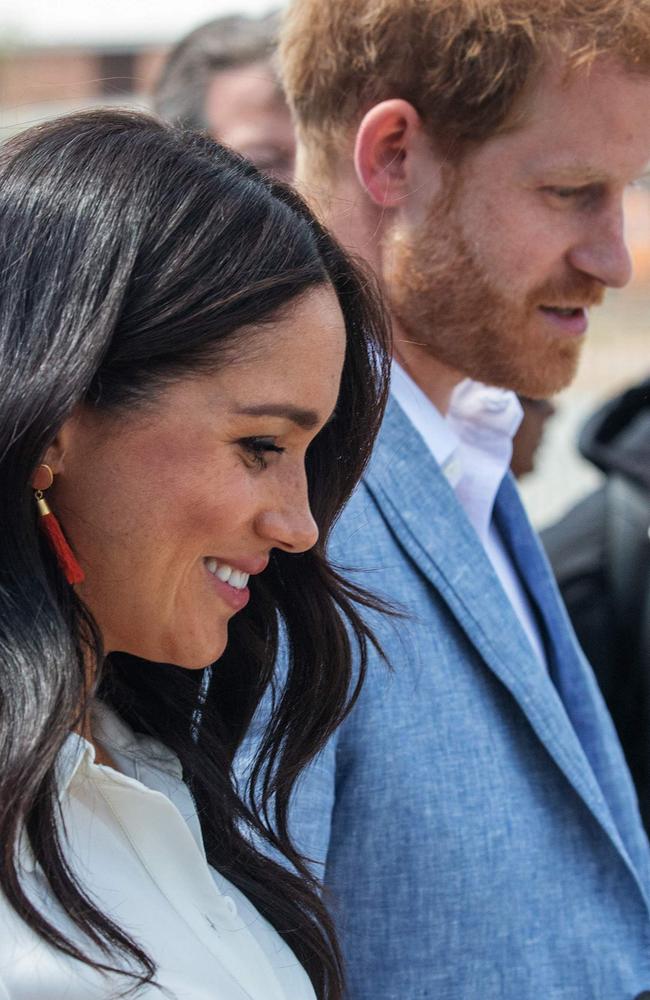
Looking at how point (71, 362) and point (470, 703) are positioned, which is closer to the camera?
point (71, 362)

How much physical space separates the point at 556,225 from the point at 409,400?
1.13ft

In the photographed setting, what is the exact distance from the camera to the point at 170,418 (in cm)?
127

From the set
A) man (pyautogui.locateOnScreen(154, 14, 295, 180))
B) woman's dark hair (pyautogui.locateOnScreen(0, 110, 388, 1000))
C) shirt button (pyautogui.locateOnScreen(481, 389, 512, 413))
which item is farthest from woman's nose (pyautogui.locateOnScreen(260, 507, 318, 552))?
man (pyautogui.locateOnScreen(154, 14, 295, 180))

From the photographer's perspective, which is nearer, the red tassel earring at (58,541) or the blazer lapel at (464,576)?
the red tassel earring at (58,541)

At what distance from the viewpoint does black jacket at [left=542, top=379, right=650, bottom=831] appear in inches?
98.1

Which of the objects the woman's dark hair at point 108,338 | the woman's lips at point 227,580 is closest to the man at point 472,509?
the woman's dark hair at point 108,338

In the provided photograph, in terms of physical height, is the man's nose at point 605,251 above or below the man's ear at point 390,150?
below

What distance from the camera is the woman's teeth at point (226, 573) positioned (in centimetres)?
138

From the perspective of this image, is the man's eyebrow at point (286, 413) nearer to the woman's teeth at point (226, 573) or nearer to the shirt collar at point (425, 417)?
the woman's teeth at point (226, 573)

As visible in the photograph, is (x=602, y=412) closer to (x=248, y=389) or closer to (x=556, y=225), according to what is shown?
(x=556, y=225)

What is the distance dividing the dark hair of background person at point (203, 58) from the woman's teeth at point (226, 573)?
2.78 meters

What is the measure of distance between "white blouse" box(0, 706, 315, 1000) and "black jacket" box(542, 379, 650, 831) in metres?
1.17

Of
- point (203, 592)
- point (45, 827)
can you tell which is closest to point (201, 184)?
point (203, 592)

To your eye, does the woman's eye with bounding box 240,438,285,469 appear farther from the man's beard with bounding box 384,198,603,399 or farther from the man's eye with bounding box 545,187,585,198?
the man's eye with bounding box 545,187,585,198
